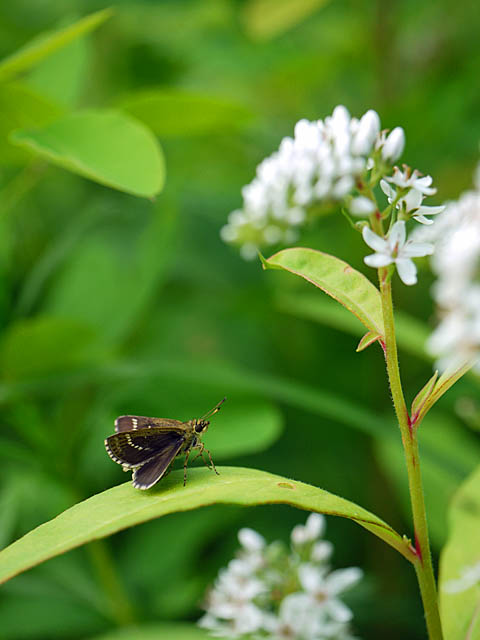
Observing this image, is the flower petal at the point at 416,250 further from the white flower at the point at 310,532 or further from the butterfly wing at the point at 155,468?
the white flower at the point at 310,532

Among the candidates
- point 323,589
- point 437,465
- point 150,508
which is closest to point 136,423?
point 150,508

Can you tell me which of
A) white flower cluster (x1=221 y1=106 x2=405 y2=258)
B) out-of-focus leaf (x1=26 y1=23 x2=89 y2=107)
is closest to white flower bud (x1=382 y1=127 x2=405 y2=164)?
white flower cluster (x1=221 y1=106 x2=405 y2=258)

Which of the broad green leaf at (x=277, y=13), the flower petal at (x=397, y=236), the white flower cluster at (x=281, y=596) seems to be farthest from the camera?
the broad green leaf at (x=277, y=13)

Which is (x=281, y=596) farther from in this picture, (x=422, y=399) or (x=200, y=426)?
(x=422, y=399)

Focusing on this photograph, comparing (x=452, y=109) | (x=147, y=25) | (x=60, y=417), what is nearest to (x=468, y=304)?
(x=60, y=417)

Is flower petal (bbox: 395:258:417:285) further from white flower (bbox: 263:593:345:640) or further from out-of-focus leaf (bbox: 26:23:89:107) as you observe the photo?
out-of-focus leaf (bbox: 26:23:89:107)

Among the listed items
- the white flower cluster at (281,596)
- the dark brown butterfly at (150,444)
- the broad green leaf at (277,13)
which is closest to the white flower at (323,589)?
the white flower cluster at (281,596)

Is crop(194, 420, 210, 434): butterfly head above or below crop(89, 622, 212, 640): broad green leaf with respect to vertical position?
above
